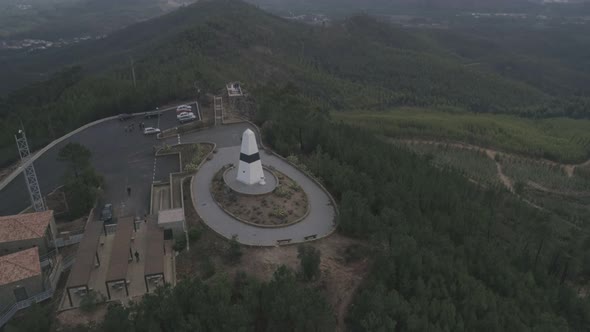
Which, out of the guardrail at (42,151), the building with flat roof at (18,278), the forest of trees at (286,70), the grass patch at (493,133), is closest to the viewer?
the building with flat roof at (18,278)

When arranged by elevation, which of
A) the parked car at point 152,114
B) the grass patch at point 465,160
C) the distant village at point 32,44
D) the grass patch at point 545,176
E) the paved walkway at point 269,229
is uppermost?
the paved walkway at point 269,229

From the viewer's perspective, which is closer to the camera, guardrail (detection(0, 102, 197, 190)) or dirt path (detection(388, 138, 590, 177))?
guardrail (detection(0, 102, 197, 190))

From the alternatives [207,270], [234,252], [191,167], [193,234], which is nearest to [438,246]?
[234,252]

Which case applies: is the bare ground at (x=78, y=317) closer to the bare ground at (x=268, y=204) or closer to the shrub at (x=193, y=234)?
the shrub at (x=193, y=234)

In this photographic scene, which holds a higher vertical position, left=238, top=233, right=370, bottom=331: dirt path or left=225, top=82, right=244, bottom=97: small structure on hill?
left=225, top=82, right=244, bottom=97: small structure on hill

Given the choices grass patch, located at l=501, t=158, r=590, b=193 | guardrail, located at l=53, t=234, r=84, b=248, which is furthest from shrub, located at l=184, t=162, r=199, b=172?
grass patch, located at l=501, t=158, r=590, b=193

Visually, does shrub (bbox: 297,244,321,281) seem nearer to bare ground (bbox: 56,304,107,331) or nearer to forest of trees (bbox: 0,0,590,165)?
bare ground (bbox: 56,304,107,331)

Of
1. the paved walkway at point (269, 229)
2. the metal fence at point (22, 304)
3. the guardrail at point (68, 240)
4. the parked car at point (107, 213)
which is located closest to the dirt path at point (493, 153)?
the paved walkway at point (269, 229)
